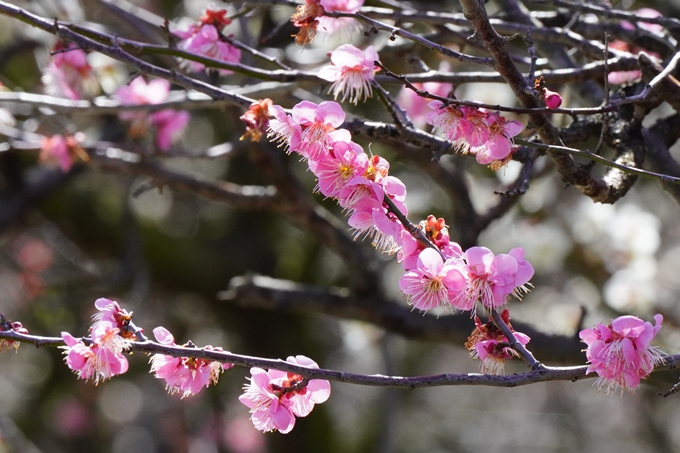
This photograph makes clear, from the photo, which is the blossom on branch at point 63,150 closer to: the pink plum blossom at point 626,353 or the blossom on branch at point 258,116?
the blossom on branch at point 258,116

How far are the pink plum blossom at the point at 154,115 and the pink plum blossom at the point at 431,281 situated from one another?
170cm

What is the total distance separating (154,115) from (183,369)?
1797 millimetres

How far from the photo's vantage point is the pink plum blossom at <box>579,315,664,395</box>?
108 cm

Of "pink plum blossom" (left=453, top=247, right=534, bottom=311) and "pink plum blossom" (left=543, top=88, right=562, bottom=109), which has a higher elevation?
"pink plum blossom" (left=543, top=88, right=562, bottom=109)

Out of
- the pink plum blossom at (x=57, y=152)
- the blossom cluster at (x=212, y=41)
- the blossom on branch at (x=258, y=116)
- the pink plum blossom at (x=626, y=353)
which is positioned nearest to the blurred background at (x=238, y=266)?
the pink plum blossom at (x=57, y=152)

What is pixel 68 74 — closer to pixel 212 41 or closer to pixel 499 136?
pixel 212 41

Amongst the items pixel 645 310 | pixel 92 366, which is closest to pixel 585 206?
pixel 645 310

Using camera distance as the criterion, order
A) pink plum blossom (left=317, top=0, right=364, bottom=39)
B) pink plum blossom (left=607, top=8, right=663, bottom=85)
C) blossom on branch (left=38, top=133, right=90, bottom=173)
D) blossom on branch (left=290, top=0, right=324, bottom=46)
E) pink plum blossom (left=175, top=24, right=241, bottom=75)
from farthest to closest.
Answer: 1. blossom on branch (left=38, top=133, right=90, bottom=173)
2. pink plum blossom (left=607, top=8, right=663, bottom=85)
3. pink plum blossom (left=175, top=24, right=241, bottom=75)
4. pink plum blossom (left=317, top=0, right=364, bottom=39)
5. blossom on branch (left=290, top=0, right=324, bottom=46)

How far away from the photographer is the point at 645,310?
3.36 meters

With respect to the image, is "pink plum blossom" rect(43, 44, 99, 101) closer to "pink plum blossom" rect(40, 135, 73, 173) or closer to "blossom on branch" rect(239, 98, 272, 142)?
"pink plum blossom" rect(40, 135, 73, 173)

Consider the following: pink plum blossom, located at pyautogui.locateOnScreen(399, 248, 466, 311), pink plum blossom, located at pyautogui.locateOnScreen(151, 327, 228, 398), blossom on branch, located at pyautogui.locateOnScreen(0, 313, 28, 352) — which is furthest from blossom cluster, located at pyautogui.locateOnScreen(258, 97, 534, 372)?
blossom on branch, located at pyautogui.locateOnScreen(0, 313, 28, 352)

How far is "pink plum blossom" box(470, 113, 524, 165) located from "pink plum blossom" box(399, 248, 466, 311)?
24cm

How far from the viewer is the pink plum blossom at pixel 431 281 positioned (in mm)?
1103

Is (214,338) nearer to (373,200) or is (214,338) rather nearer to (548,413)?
(548,413)
